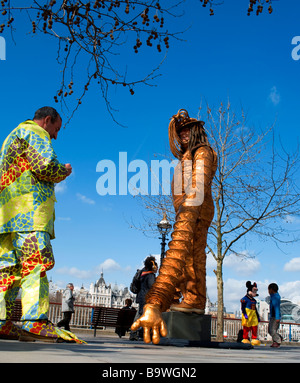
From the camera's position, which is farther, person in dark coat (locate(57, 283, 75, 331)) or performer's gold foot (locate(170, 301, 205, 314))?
person in dark coat (locate(57, 283, 75, 331))

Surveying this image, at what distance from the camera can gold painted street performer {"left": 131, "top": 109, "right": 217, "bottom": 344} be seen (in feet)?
16.2

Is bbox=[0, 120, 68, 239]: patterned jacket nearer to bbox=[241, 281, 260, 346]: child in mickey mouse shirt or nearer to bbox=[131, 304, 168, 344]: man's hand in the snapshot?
bbox=[131, 304, 168, 344]: man's hand

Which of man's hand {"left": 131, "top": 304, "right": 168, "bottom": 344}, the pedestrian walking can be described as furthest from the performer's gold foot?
the pedestrian walking

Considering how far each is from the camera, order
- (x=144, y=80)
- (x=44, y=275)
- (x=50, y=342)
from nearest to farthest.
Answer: (x=50, y=342)
(x=44, y=275)
(x=144, y=80)

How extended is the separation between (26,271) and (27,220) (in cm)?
46

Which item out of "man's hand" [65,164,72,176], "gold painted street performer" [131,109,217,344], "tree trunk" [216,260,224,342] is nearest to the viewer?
"man's hand" [65,164,72,176]

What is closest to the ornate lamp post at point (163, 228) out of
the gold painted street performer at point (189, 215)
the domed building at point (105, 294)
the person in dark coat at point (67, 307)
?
Result: the person in dark coat at point (67, 307)

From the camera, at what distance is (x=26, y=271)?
13.7 feet

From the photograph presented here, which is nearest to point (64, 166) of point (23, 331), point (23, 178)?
point (23, 178)

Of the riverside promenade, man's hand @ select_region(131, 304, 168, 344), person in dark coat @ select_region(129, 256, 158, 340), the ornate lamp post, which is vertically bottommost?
the riverside promenade

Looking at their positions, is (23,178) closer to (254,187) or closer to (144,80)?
(144,80)

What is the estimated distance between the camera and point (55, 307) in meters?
19.1

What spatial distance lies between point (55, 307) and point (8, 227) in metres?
15.6

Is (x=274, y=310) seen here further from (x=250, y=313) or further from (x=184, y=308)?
(x=184, y=308)
